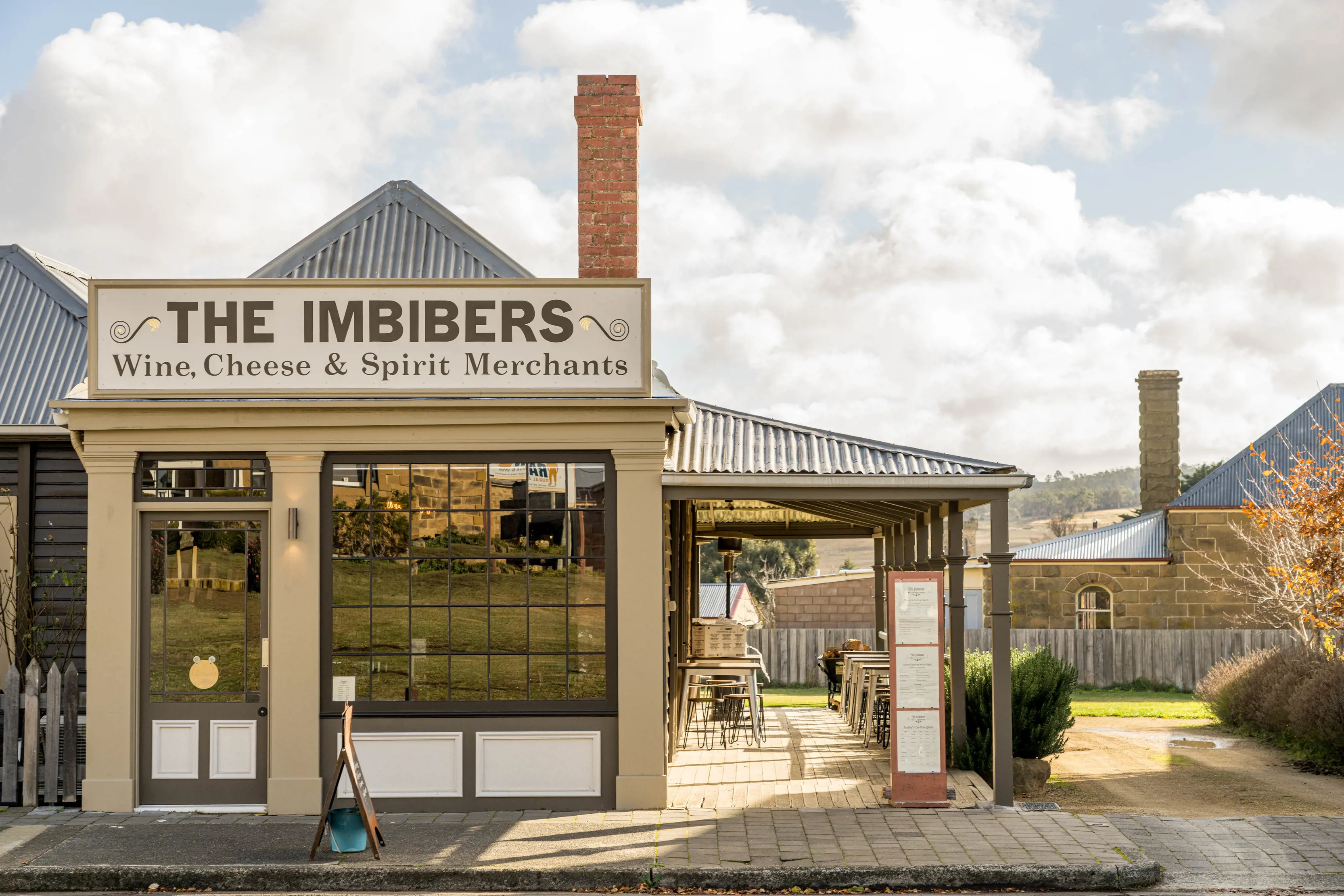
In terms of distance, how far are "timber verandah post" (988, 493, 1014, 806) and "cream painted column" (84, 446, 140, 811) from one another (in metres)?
6.68

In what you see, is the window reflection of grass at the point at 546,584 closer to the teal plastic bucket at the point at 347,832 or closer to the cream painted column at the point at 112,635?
the teal plastic bucket at the point at 347,832

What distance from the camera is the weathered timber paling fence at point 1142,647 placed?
24.0 meters

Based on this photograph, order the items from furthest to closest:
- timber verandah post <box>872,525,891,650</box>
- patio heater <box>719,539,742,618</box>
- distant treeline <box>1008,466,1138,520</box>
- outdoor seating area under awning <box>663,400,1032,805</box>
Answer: distant treeline <box>1008,466,1138,520</box>
patio heater <box>719,539,742,618</box>
timber verandah post <box>872,525,891,650</box>
outdoor seating area under awning <box>663,400,1032,805</box>

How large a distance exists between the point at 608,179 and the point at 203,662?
519cm

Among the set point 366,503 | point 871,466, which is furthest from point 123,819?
point 871,466

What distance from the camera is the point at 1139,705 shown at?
20.8 metres

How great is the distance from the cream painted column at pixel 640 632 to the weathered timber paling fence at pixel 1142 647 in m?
15.4

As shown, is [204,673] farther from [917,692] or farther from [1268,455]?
[1268,455]

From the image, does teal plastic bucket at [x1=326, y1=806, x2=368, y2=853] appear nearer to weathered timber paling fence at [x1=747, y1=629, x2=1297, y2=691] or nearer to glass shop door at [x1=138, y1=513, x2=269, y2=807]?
glass shop door at [x1=138, y1=513, x2=269, y2=807]

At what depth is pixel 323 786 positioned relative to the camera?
954 cm

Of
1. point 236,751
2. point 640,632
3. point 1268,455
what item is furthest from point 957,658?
point 1268,455

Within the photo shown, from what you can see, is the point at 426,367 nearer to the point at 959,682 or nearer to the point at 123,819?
the point at 123,819

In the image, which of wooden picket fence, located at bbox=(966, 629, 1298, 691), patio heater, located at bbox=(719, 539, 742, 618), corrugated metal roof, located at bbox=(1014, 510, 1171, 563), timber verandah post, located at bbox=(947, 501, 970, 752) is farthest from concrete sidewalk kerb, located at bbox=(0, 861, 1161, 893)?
corrugated metal roof, located at bbox=(1014, 510, 1171, 563)

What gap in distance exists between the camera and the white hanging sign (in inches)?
380
